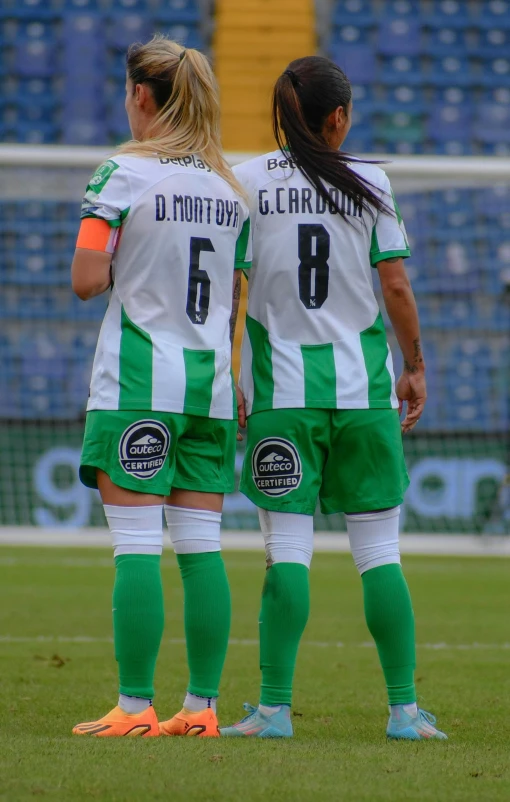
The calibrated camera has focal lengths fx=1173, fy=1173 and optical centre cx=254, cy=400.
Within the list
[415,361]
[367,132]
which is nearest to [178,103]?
[415,361]

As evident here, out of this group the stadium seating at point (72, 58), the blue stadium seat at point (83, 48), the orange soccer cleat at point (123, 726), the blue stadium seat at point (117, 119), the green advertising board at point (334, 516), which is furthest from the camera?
the blue stadium seat at point (83, 48)

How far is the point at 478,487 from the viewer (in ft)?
29.5

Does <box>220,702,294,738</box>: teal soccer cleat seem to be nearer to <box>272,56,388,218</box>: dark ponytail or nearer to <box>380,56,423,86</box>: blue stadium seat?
<box>272,56,388,218</box>: dark ponytail

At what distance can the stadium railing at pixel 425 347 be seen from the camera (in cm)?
880

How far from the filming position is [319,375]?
2.64m

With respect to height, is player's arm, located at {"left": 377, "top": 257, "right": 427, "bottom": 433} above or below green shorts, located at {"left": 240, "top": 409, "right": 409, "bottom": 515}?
above

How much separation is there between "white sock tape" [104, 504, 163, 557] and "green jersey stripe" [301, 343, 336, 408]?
16.9 inches

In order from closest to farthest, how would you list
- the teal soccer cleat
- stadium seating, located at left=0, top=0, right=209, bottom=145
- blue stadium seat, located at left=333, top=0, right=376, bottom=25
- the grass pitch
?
the grass pitch → the teal soccer cleat → stadium seating, located at left=0, top=0, right=209, bottom=145 → blue stadium seat, located at left=333, top=0, right=376, bottom=25

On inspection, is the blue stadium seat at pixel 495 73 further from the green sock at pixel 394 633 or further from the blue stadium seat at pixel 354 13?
the green sock at pixel 394 633

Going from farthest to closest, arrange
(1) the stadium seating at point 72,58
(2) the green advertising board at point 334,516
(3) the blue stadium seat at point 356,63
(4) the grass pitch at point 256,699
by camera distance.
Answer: (3) the blue stadium seat at point 356,63
(1) the stadium seating at point 72,58
(2) the green advertising board at point 334,516
(4) the grass pitch at point 256,699

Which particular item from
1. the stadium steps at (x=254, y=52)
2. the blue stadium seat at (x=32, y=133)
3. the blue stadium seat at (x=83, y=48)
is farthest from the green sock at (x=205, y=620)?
the blue stadium seat at (x=83, y=48)

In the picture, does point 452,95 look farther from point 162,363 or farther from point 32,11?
point 162,363

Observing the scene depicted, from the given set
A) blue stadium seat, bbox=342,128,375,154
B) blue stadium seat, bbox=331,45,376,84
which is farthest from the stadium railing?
blue stadium seat, bbox=331,45,376,84

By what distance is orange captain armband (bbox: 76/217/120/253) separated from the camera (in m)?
2.52
